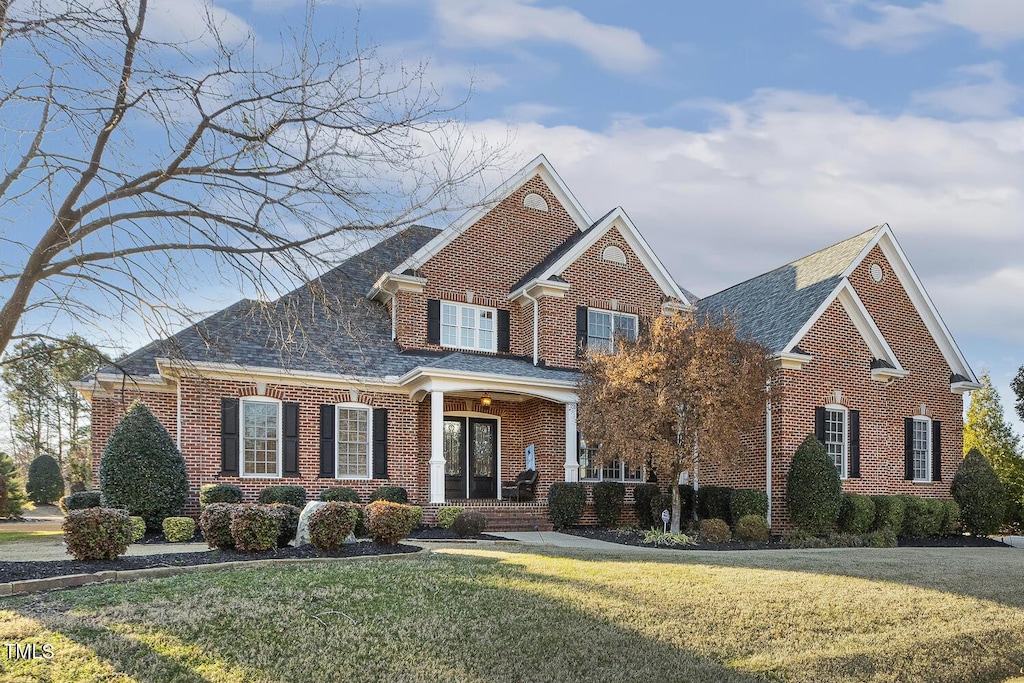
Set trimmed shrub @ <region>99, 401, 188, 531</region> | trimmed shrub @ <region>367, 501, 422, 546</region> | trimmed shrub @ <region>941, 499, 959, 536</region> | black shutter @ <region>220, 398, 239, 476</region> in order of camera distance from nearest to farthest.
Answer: trimmed shrub @ <region>367, 501, 422, 546</region>, trimmed shrub @ <region>99, 401, 188, 531</region>, black shutter @ <region>220, 398, 239, 476</region>, trimmed shrub @ <region>941, 499, 959, 536</region>

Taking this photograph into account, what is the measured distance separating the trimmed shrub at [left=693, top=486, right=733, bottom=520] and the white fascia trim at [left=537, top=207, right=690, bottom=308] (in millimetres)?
5054

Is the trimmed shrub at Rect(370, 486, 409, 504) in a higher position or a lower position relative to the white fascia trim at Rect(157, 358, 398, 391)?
lower

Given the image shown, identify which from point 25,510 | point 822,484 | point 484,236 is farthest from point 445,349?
point 25,510

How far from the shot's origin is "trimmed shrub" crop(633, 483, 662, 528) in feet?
67.9

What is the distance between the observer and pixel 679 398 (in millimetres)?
17156

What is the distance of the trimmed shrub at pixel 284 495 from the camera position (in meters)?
18.0

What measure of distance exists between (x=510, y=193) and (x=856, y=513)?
39.4 feet

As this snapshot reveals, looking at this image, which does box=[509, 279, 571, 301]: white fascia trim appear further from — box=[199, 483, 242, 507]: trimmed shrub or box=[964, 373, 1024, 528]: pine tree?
box=[964, 373, 1024, 528]: pine tree

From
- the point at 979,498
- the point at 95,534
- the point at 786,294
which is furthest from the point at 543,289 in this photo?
the point at 95,534

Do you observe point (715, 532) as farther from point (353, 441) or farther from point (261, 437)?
point (261, 437)

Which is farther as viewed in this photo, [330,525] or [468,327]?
[468,327]

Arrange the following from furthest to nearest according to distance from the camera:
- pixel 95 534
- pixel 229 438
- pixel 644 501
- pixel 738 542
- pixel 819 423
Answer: pixel 819 423 < pixel 644 501 < pixel 229 438 < pixel 738 542 < pixel 95 534

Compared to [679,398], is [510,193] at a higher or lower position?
higher

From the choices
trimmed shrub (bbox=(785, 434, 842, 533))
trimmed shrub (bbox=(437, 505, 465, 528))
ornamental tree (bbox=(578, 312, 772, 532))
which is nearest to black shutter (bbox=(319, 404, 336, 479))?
trimmed shrub (bbox=(437, 505, 465, 528))
